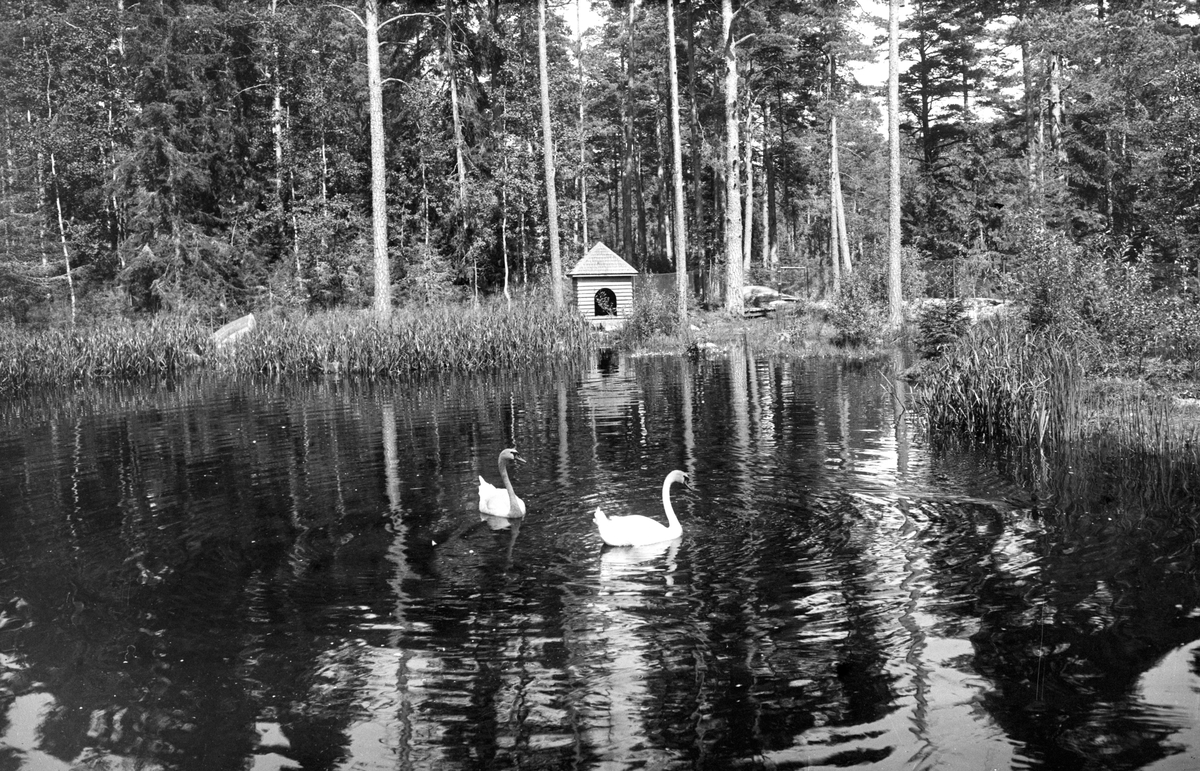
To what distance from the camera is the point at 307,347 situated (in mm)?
25609

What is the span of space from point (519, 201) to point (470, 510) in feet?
114

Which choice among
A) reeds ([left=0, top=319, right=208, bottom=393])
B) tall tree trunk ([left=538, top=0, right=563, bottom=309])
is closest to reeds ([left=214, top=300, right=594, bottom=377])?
reeds ([left=0, top=319, right=208, bottom=393])

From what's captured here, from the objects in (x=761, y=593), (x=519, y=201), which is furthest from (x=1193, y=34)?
(x=761, y=593)

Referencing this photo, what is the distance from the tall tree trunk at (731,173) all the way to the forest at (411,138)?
228mm

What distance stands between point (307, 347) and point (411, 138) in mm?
23148

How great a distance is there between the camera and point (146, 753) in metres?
5.19

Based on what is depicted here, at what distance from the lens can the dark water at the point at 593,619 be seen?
16.7 ft

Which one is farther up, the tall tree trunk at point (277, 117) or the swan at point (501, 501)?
the tall tree trunk at point (277, 117)

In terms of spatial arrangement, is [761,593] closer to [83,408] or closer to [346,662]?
[346,662]

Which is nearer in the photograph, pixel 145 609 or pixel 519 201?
pixel 145 609

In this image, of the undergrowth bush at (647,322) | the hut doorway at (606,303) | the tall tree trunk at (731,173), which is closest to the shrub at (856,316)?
the undergrowth bush at (647,322)

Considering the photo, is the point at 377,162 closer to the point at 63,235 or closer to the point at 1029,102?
the point at 63,235

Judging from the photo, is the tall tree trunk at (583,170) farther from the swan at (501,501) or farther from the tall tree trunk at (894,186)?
the swan at (501,501)

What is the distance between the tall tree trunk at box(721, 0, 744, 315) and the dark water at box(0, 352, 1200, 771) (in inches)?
950
